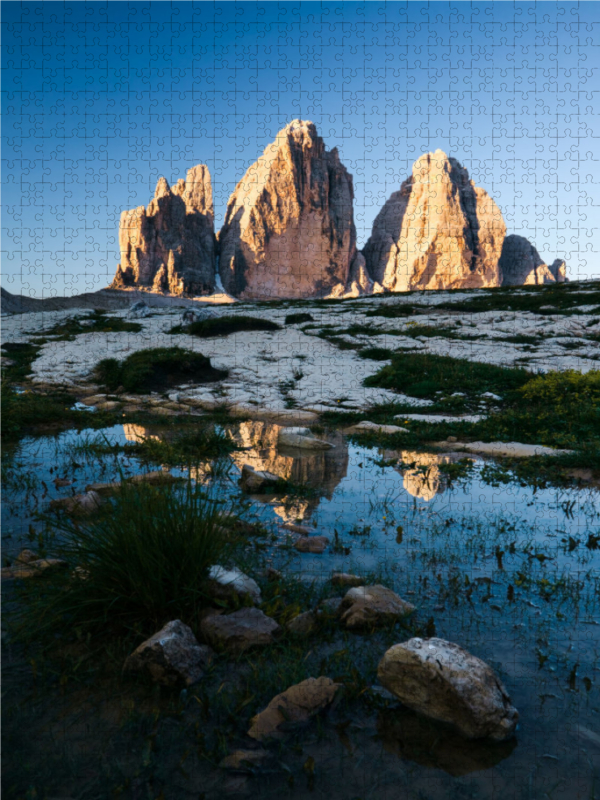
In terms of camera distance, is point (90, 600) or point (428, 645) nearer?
point (428, 645)

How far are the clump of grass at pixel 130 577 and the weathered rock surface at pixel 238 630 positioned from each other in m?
0.18

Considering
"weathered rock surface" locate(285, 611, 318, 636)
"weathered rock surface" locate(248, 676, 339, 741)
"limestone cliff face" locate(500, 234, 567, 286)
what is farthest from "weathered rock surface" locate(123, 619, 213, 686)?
"limestone cliff face" locate(500, 234, 567, 286)

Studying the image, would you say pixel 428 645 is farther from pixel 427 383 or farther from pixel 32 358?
pixel 32 358

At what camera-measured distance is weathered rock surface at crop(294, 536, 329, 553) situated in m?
4.82

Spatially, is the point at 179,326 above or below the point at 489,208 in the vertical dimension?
below

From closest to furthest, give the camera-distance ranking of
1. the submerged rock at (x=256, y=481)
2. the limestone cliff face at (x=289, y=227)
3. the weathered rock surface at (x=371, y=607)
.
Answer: the weathered rock surface at (x=371, y=607) < the submerged rock at (x=256, y=481) < the limestone cliff face at (x=289, y=227)

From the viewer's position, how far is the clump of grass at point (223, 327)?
1014 inches

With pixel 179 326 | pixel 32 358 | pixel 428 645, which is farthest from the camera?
pixel 179 326

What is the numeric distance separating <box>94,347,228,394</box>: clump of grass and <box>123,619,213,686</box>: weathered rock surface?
1211 centimetres

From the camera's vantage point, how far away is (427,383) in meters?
13.8

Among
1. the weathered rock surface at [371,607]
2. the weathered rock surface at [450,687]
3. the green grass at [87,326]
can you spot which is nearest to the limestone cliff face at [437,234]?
the green grass at [87,326]

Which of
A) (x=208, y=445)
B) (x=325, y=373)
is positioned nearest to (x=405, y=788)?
(x=208, y=445)

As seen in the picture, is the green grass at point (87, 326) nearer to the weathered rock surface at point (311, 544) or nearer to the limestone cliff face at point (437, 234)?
the weathered rock surface at point (311, 544)

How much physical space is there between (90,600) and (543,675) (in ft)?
9.05
